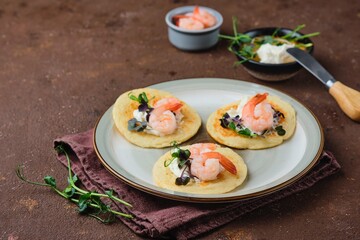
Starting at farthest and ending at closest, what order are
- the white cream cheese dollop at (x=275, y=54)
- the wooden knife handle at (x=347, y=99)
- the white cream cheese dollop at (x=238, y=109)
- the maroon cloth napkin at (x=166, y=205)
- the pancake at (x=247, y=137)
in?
the white cream cheese dollop at (x=275, y=54) < the wooden knife handle at (x=347, y=99) < the white cream cheese dollop at (x=238, y=109) < the pancake at (x=247, y=137) < the maroon cloth napkin at (x=166, y=205)

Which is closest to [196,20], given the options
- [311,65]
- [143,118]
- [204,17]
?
[204,17]

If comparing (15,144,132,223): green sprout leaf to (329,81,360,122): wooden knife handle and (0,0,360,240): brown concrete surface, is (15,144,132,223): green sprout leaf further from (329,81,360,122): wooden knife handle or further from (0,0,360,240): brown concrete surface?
(329,81,360,122): wooden knife handle

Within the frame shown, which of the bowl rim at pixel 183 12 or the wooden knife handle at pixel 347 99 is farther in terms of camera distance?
the bowl rim at pixel 183 12

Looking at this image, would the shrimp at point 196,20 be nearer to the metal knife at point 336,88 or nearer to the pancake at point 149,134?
the metal knife at point 336,88

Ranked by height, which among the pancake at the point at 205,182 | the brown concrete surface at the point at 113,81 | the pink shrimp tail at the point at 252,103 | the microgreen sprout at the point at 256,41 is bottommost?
the brown concrete surface at the point at 113,81

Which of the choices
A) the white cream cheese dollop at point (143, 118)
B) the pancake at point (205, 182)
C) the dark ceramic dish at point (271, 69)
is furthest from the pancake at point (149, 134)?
the dark ceramic dish at point (271, 69)

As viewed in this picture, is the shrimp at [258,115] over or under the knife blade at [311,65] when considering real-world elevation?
over

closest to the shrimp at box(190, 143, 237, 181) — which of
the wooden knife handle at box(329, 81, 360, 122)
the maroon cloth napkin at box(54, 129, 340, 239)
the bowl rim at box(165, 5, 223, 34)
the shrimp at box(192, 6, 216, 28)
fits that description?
the maroon cloth napkin at box(54, 129, 340, 239)

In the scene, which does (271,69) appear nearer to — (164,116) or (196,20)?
(196,20)
